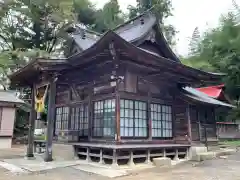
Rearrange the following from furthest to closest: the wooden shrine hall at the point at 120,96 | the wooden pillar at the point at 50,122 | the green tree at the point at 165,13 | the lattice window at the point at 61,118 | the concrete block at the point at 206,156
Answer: the green tree at the point at 165,13, the lattice window at the point at 61,118, the concrete block at the point at 206,156, the wooden pillar at the point at 50,122, the wooden shrine hall at the point at 120,96

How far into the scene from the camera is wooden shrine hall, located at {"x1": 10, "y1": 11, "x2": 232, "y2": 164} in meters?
8.42

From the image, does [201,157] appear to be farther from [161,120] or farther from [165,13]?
[165,13]

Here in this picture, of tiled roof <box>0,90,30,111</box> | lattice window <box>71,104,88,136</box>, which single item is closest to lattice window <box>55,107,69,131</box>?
lattice window <box>71,104,88,136</box>

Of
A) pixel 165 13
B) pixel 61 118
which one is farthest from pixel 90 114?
pixel 165 13

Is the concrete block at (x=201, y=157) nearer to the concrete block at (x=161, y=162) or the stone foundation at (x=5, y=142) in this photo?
the concrete block at (x=161, y=162)

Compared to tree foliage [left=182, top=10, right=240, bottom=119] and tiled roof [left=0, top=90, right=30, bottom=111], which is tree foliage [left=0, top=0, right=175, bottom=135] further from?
tree foliage [left=182, top=10, right=240, bottom=119]

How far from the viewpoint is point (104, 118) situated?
935 centimetres

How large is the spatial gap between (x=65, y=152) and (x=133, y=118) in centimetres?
304

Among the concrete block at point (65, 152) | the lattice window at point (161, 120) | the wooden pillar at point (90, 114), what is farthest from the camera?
the lattice window at point (161, 120)

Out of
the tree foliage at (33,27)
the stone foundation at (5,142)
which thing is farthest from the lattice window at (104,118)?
the tree foliage at (33,27)

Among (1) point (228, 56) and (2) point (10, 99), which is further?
(1) point (228, 56)

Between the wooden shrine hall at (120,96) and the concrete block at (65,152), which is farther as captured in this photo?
the concrete block at (65,152)

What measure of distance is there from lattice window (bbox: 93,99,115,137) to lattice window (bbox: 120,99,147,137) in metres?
0.34

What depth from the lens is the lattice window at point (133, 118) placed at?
9.08m
